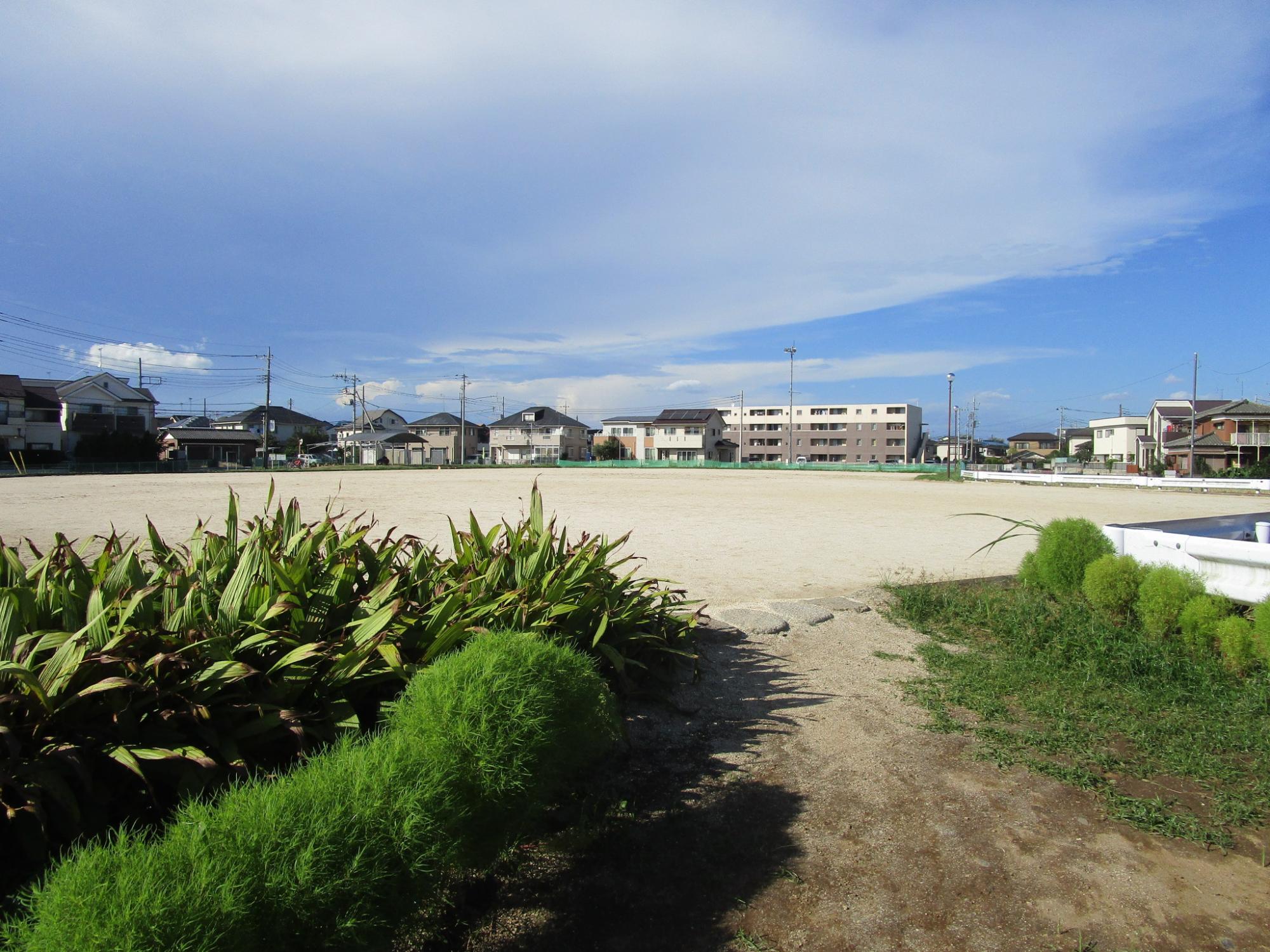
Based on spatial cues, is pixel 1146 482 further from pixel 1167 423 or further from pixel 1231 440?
pixel 1167 423

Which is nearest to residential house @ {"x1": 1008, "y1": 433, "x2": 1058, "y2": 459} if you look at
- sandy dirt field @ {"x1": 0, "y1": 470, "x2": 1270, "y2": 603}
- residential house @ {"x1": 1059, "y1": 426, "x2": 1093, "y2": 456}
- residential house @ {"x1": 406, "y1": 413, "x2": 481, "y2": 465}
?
residential house @ {"x1": 1059, "y1": 426, "x2": 1093, "y2": 456}

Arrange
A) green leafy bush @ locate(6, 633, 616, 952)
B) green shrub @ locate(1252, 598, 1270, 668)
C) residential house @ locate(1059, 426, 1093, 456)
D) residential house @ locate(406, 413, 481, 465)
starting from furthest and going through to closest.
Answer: residential house @ locate(1059, 426, 1093, 456), residential house @ locate(406, 413, 481, 465), green shrub @ locate(1252, 598, 1270, 668), green leafy bush @ locate(6, 633, 616, 952)

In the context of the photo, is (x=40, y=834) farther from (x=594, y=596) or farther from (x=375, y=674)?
(x=594, y=596)

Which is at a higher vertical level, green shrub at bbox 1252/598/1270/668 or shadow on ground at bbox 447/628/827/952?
green shrub at bbox 1252/598/1270/668

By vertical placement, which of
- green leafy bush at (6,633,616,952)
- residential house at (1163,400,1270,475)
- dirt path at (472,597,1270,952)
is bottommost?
dirt path at (472,597,1270,952)

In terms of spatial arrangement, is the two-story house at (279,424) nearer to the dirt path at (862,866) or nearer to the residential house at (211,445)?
the residential house at (211,445)

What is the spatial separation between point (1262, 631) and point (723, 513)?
1197 centimetres

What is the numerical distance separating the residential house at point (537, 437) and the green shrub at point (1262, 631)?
280 ft

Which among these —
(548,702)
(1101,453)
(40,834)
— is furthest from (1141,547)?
(1101,453)

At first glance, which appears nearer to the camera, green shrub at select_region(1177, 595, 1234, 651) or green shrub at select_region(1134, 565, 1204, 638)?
green shrub at select_region(1177, 595, 1234, 651)

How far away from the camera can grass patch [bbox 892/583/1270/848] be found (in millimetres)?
2668

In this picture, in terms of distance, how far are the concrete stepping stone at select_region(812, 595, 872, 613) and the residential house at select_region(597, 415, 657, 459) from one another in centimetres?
8455

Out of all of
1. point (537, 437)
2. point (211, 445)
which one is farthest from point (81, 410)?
point (537, 437)

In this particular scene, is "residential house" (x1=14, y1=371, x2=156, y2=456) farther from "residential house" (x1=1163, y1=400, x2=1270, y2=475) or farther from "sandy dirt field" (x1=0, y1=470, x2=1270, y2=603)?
"residential house" (x1=1163, y1=400, x2=1270, y2=475)
